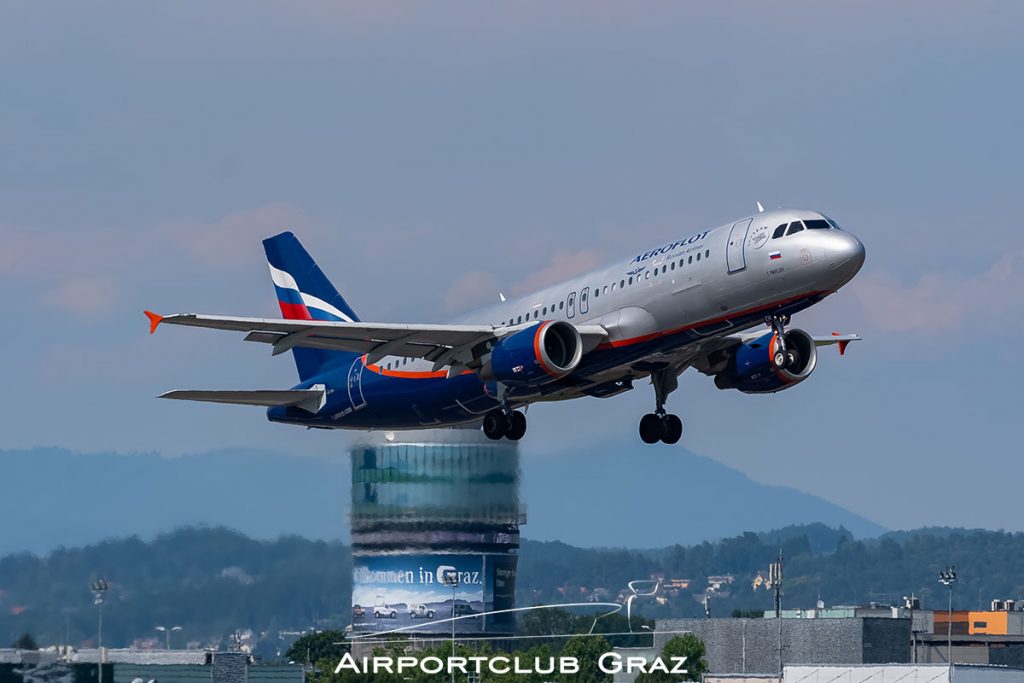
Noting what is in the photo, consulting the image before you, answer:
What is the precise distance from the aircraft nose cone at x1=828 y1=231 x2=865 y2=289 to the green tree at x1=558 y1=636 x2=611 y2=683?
305 ft

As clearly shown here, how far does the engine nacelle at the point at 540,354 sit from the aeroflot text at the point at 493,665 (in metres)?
70.6

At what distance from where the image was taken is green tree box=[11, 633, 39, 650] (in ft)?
341

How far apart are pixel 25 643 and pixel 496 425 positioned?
53.1 metres

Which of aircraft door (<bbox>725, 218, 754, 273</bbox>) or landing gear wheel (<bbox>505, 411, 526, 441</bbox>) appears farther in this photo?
landing gear wheel (<bbox>505, 411, 526, 441</bbox>)

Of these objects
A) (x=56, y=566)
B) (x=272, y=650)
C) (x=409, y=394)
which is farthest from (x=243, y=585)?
(x=409, y=394)

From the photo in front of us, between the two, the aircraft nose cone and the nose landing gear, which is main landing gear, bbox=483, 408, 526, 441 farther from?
the aircraft nose cone

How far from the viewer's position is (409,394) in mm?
64250

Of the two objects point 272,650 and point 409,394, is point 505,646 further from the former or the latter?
point 409,394

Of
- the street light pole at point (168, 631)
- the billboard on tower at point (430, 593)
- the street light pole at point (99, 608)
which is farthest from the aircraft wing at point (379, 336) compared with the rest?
the billboard on tower at point (430, 593)

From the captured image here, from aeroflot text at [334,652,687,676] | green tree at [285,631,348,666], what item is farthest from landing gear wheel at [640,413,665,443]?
green tree at [285,631,348,666]

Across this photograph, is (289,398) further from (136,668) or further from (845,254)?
(136,668)

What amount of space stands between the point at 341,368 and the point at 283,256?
1016cm

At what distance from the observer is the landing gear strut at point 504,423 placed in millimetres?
61219

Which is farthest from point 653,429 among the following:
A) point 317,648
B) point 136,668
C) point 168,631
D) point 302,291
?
point 317,648
